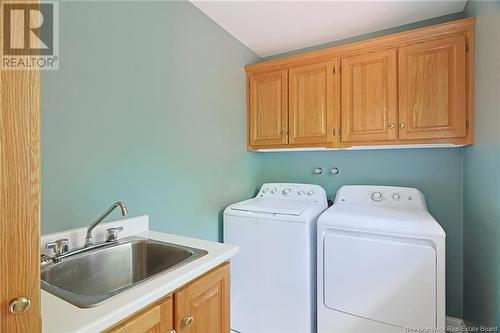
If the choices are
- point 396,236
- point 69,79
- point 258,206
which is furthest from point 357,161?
point 69,79

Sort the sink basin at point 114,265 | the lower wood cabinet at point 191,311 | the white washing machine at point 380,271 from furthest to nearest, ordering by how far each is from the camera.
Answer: the white washing machine at point 380,271
the sink basin at point 114,265
the lower wood cabinet at point 191,311

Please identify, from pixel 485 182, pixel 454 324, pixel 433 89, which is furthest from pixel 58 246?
pixel 454 324

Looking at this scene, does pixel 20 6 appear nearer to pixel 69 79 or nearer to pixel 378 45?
pixel 69 79

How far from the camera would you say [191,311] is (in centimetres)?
93

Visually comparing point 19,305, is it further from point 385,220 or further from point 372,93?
point 372,93

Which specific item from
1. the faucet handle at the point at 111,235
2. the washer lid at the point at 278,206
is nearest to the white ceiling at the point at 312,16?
the washer lid at the point at 278,206

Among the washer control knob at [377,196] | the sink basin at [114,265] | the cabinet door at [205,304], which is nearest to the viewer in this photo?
the cabinet door at [205,304]

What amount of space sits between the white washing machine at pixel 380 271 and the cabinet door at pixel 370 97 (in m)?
0.62

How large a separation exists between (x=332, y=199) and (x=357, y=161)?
1.41ft

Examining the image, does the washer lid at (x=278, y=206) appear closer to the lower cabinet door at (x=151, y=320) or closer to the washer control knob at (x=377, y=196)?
Result: the washer control knob at (x=377, y=196)

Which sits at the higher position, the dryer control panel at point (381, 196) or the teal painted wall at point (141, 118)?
the teal painted wall at point (141, 118)

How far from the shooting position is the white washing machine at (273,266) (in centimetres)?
176

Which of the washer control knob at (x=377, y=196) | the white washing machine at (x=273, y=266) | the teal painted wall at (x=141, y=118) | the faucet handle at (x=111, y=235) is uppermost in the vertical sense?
the teal painted wall at (x=141, y=118)

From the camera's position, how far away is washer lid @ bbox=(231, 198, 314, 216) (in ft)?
6.03
